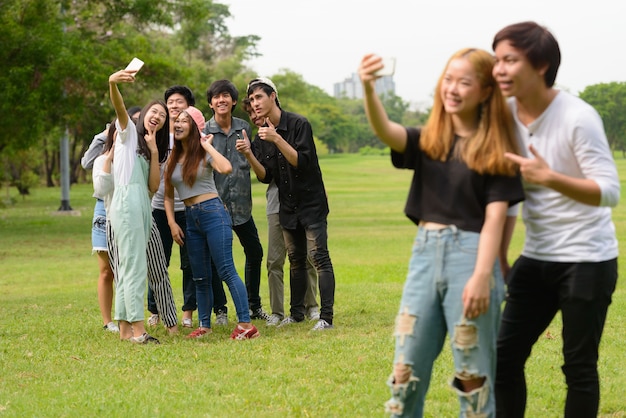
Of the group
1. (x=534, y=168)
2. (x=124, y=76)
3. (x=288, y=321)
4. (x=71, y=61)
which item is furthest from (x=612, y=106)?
(x=534, y=168)

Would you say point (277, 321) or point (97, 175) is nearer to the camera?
point (97, 175)

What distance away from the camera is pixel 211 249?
7.87 metres

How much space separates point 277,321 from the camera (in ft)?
28.8

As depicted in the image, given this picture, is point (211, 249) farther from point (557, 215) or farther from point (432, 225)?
point (557, 215)

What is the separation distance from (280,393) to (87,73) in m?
17.0

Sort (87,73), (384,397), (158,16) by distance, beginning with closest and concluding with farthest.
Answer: (384,397), (87,73), (158,16)

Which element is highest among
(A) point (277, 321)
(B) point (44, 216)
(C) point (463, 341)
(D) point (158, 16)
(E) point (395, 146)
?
(D) point (158, 16)

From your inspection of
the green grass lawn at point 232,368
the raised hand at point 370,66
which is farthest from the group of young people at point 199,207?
the raised hand at point 370,66

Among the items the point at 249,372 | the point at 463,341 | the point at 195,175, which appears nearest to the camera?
the point at 463,341

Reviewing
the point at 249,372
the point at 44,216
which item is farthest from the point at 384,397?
the point at 44,216

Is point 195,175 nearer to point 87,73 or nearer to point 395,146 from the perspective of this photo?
point 395,146

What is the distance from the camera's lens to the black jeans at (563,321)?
4074 millimetres

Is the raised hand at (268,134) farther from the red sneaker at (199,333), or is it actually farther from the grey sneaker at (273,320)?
the grey sneaker at (273,320)

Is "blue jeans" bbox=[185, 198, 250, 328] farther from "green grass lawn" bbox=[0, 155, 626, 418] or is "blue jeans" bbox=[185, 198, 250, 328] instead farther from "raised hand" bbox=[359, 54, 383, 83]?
"raised hand" bbox=[359, 54, 383, 83]
